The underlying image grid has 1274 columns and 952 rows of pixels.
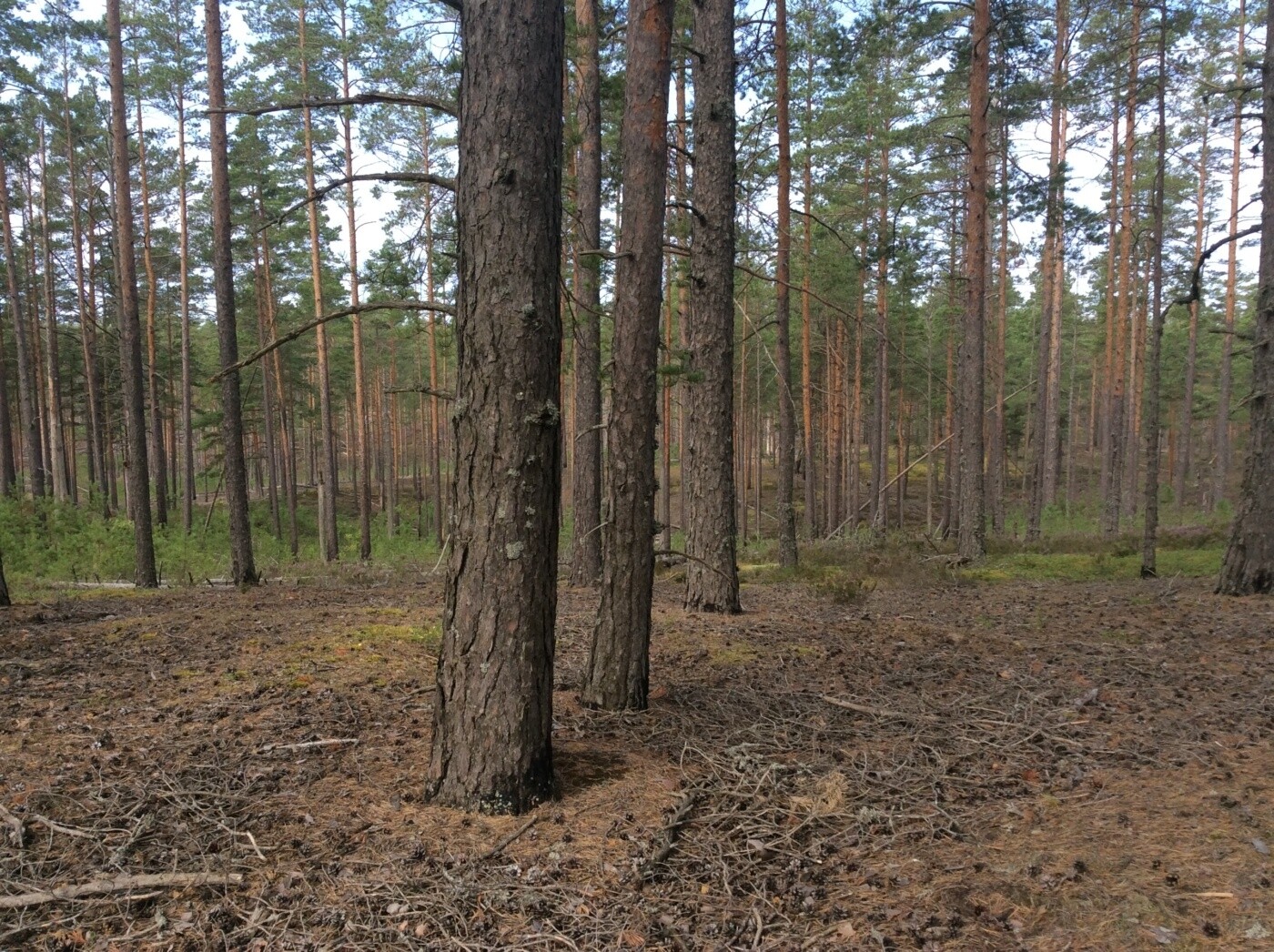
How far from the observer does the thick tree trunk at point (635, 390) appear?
4.35 meters

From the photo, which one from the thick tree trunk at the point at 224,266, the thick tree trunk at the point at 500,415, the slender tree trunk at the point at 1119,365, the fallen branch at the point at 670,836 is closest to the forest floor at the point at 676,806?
the fallen branch at the point at 670,836

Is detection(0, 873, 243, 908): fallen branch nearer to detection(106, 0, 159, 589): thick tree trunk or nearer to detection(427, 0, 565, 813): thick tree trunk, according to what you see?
detection(427, 0, 565, 813): thick tree trunk

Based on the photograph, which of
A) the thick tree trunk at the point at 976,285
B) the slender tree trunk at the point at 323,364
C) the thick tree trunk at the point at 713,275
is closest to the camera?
the thick tree trunk at the point at 713,275

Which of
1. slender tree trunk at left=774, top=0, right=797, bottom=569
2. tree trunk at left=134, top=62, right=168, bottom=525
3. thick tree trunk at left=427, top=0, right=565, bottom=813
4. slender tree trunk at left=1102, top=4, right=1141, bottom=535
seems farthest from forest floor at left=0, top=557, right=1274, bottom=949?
slender tree trunk at left=1102, top=4, right=1141, bottom=535

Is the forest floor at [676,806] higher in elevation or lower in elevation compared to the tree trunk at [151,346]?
lower

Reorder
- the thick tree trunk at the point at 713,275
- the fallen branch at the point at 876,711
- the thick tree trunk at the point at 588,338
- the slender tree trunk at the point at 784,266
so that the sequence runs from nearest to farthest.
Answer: the fallen branch at the point at 876,711 → the thick tree trunk at the point at 713,275 → the thick tree trunk at the point at 588,338 → the slender tree trunk at the point at 784,266

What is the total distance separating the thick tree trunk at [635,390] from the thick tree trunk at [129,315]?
418 inches

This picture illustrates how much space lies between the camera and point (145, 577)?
40.0ft

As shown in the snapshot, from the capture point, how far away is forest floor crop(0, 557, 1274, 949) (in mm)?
2576

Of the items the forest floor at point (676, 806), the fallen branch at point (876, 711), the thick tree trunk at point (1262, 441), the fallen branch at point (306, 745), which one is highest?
the thick tree trunk at point (1262, 441)

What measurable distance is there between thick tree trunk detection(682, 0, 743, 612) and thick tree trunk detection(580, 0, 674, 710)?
8.65ft

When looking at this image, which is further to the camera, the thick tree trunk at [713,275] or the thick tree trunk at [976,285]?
the thick tree trunk at [976,285]

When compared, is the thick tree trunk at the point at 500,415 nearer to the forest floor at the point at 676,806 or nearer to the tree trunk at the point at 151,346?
the forest floor at the point at 676,806

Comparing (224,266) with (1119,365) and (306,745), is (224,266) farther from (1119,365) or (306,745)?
(1119,365)
